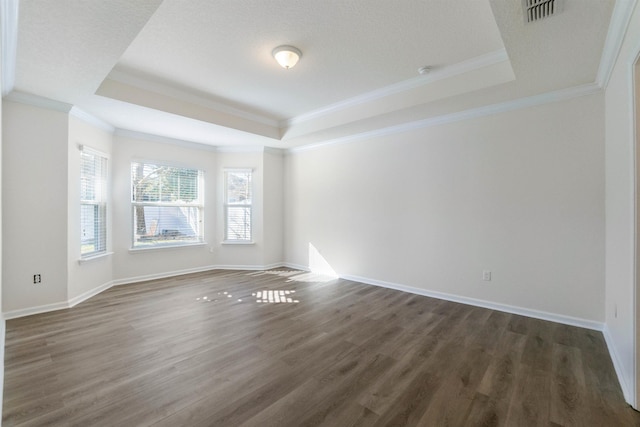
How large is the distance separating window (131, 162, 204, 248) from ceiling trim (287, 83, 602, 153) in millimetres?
3060

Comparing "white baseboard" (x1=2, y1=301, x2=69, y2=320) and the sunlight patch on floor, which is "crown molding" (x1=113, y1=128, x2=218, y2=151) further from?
the sunlight patch on floor

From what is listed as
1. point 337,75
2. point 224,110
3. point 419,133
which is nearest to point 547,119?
point 419,133

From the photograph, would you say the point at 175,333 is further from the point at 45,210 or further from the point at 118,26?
the point at 118,26

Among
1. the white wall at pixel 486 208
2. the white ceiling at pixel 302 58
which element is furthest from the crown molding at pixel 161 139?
the white wall at pixel 486 208

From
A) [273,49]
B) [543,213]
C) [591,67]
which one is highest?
[273,49]

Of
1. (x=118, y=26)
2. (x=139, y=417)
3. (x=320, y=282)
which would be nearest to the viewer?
(x=139, y=417)

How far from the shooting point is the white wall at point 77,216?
12.0 feet

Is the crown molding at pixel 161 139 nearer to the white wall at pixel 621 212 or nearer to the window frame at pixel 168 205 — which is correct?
the window frame at pixel 168 205

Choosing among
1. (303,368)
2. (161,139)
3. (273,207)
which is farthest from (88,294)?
(303,368)

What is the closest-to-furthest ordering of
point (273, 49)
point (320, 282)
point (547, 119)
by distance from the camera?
point (273, 49)
point (547, 119)
point (320, 282)

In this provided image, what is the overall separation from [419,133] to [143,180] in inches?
184

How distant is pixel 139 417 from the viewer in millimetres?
1718

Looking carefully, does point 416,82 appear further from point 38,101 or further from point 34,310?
point 34,310

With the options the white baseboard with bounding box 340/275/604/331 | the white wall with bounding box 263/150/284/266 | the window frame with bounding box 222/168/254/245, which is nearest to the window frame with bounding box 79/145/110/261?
the window frame with bounding box 222/168/254/245
